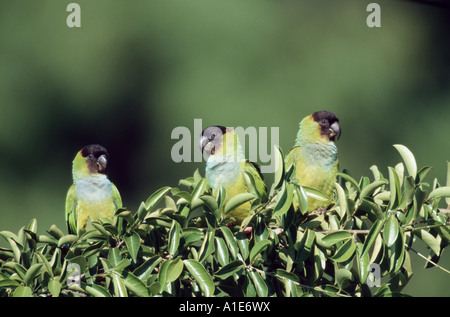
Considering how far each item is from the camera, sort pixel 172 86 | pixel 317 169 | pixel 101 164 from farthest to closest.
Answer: pixel 172 86
pixel 101 164
pixel 317 169

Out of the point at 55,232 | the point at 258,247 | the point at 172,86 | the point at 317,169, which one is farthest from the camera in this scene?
the point at 172,86

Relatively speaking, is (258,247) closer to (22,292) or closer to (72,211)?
(22,292)

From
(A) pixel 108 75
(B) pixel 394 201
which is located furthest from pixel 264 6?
(B) pixel 394 201

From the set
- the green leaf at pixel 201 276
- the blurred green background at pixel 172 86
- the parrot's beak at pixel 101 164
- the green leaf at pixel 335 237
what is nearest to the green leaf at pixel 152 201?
the green leaf at pixel 201 276

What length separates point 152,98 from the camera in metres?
5.46

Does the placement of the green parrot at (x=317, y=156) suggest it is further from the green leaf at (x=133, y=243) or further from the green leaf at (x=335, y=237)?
the green leaf at (x=133, y=243)

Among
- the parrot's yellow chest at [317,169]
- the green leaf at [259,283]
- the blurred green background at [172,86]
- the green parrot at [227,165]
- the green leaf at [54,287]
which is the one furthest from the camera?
the blurred green background at [172,86]

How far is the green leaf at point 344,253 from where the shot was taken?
68.4 inches

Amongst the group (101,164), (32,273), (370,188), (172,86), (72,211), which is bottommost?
(72,211)

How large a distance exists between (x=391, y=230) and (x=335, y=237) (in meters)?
0.17

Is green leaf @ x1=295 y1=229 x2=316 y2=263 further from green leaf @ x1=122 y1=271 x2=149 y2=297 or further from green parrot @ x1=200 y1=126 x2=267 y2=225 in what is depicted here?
green parrot @ x1=200 y1=126 x2=267 y2=225

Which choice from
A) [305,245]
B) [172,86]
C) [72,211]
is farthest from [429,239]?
[172,86]

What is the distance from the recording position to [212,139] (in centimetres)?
279
